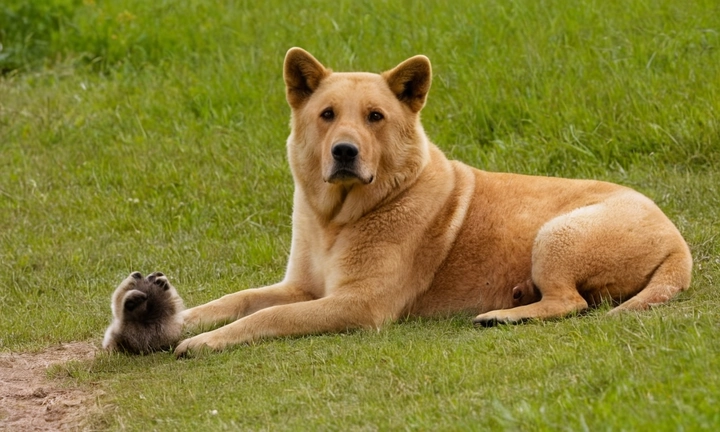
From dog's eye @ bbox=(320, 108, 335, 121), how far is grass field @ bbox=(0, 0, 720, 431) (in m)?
1.29

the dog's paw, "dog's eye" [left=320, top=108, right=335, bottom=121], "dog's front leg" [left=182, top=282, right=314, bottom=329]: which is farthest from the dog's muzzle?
the dog's paw

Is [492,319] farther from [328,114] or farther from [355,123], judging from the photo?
[328,114]

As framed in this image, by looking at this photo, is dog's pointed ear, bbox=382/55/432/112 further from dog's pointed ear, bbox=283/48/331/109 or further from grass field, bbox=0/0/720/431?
grass field, bbox=0/0/720/431

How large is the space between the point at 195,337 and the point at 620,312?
2.25 meters

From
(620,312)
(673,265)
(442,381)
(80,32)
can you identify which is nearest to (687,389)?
(442,381)

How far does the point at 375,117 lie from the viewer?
6711 mm

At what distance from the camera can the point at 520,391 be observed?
4.75m

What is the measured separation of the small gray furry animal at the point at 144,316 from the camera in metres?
6.25

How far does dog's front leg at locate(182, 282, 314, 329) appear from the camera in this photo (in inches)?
268

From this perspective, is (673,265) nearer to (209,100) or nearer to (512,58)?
(512,58)

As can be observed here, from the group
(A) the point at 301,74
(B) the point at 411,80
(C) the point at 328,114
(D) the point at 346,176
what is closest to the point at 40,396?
(D) the point at 346,176

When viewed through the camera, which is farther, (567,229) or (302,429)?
(567,229)

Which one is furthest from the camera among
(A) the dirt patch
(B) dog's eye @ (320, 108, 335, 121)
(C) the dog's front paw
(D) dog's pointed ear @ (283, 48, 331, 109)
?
(D) dog's pointed ear @ (283, 48, 331, 109)

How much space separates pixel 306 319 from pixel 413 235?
0.83 m
